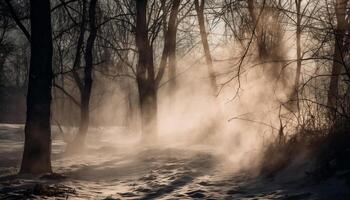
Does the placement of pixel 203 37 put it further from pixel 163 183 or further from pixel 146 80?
pixel 163 183

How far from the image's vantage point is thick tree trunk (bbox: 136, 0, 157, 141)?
19141 mm

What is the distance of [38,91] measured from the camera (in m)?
10.3

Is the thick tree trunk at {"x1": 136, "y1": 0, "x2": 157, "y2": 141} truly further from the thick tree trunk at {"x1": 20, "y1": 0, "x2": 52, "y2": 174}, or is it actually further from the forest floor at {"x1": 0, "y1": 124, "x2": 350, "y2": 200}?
the thick tree trunk at {"x1": 20, "y1": 0, "x2": 52, "y2": 174}

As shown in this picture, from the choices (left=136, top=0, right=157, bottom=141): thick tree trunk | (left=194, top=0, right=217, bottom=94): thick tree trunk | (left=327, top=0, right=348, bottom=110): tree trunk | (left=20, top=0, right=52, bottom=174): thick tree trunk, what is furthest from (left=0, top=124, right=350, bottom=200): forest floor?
(left=194, top=0, right=217, bottom=94): thick tree trunk

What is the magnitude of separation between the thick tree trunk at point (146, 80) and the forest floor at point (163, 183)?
232 inches

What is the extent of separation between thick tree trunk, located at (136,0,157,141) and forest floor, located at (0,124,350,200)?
232 inches

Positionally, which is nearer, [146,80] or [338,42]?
[338,42]

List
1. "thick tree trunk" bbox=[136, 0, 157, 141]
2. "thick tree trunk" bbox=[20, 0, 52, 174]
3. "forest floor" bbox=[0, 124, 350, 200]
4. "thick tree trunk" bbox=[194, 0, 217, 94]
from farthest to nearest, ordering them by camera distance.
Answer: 1. "thick tree trunk" bbox=[194, 0, 217, 94]
2. "thick tree trunk" bbox=[136, 0, 157, 141]
3. "thick tree trunk" bbox=[20, 0, 52, 174]
4. "forest floor" bbox=[0, 124, 350, 200]

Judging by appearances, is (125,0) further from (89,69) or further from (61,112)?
(61,112)

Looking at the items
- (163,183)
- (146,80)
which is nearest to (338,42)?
(163,183)

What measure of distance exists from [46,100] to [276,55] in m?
6.50

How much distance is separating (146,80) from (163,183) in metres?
11.6

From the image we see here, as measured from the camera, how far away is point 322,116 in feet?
30.3

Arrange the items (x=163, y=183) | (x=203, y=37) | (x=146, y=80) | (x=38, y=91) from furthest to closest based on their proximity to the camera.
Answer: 1. (x=203, y=37)
2. (x=146, y=80)
3. (x=38, y=91)
4. (x=163, y=183)
